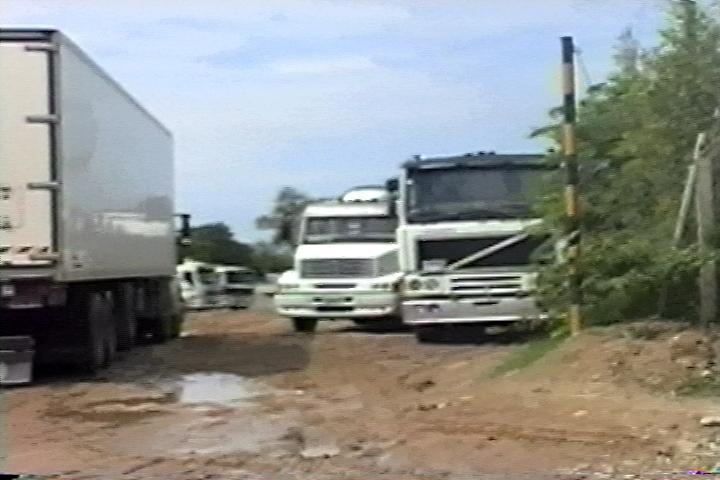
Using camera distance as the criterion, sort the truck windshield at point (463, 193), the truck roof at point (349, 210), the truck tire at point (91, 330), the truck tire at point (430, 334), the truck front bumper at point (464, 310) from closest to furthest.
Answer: the truck tire at point (91, 330) < the truck front bumper at point (464, 310) < the truck windshield at point (463, 193) < the truck tire at point (430, 334) < the truck roof at point (349, 210)

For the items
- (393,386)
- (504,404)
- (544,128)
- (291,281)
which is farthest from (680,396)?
(291,281)

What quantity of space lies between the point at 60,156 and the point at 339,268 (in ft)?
35.6

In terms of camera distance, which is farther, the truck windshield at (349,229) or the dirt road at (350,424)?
the truck windshield at (349,229)

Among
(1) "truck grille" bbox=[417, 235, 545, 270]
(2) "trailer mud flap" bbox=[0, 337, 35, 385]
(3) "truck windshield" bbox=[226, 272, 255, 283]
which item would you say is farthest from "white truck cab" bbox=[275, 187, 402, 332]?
(3) "truck windshield" bbox=[226, 272, 255, 283]

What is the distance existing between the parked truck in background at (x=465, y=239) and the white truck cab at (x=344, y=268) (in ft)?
12.4

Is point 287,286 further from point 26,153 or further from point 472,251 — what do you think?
point 26,153

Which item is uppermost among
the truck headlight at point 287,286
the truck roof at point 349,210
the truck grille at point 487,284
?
the truck roof at point 349,210

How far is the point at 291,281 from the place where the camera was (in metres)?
25.0

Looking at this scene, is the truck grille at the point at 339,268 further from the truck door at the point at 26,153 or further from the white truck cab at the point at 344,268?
the truck door at the point at 26,153

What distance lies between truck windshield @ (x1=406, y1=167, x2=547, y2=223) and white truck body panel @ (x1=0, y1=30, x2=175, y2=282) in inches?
179

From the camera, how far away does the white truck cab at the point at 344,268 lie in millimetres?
24172

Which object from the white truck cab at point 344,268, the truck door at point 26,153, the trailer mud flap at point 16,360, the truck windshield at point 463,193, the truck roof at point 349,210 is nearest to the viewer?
the truck door at point 26,153

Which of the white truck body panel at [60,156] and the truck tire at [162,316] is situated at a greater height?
the white truck body panel at [60,156]

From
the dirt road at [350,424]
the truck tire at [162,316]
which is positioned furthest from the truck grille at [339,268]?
the dirt road at [350,424]
